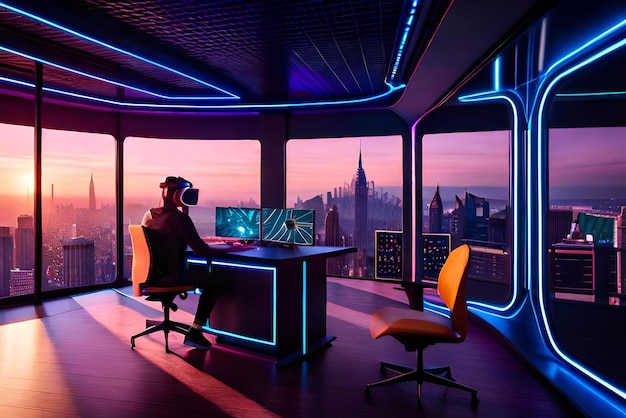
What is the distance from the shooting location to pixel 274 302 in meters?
3.74

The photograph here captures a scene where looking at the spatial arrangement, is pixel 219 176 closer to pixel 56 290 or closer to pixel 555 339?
pixel 56 290

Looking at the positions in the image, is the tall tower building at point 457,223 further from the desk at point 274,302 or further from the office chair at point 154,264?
the office chair at point 154,264

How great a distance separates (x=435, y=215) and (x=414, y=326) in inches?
189

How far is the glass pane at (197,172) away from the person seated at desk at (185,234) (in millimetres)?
3494

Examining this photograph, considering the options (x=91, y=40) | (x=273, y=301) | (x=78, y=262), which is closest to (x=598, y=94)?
(x=273, y=301)

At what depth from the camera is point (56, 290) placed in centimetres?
646

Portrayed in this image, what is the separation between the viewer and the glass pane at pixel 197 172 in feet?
24.8

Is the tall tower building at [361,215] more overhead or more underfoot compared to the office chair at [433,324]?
more overhead

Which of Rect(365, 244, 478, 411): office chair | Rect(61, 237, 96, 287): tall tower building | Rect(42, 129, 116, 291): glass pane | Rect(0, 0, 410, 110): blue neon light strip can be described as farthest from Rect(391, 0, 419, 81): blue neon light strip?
Rect(61, 237, 96, 287): tall tower building

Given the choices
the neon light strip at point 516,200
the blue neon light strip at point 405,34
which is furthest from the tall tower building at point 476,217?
the blue neon light strip at point 405,34

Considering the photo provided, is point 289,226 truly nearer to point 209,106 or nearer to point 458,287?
point 458,287

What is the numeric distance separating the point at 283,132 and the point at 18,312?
15.7ft

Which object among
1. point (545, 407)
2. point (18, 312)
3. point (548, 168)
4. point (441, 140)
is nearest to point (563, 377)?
point (545, 407)

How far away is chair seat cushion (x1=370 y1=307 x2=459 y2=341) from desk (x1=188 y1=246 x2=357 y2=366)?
97cm
